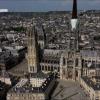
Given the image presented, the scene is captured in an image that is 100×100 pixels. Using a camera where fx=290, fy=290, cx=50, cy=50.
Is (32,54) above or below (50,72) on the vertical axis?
above

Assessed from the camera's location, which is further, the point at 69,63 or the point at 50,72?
the point at 50,72

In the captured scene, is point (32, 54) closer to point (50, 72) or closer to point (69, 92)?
point (50, 72)

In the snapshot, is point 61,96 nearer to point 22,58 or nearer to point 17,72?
point 17,72

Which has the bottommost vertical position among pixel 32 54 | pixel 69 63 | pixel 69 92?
pixel 69 92

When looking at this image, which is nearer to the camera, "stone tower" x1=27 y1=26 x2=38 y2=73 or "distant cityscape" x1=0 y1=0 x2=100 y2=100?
"distant cityscape" x1=0 y1=0 x2=100 y2=100

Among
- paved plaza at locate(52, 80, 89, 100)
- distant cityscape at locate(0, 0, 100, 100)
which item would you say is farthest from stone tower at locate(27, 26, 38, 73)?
paved plaza at locate(52, 80, 89, 100)

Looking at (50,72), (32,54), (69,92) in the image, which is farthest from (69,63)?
(69,92)

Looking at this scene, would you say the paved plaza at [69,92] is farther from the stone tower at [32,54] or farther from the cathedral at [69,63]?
the stone tower at [32,54]

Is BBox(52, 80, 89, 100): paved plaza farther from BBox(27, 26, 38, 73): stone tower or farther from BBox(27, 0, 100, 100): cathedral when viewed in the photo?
BBox(27, 26, 38, 73): stone tower

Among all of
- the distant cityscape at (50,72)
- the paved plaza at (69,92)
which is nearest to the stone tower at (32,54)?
the distant cityscape at (50,72)
